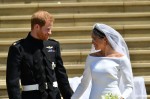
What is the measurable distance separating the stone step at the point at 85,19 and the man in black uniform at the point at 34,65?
13.2 feet

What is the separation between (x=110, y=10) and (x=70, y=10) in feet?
2.37

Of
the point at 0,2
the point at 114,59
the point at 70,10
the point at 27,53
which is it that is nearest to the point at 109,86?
the point at 114,59

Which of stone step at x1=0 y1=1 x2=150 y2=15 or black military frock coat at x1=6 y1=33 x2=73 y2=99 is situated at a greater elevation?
black military frock coat at x1=6 y1=33 x2=73 y2=99

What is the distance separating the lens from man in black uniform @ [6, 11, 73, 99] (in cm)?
344

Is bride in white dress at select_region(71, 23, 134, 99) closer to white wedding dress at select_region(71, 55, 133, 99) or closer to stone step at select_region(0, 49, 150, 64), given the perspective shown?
white wedding dress at select_region(71, 55, 133, 99)

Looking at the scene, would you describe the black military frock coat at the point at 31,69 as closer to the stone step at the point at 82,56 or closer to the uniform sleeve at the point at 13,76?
the uniform sleeve at the point at 13,76

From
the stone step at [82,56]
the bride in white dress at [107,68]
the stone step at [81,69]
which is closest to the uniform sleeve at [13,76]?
the bride in white dress at [107,68]

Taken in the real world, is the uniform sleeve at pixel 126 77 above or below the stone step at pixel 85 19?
above

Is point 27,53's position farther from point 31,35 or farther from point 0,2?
point 0,2

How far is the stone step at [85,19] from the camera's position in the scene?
301 inches

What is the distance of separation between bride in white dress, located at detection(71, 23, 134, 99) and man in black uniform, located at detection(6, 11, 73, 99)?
1.08 feet

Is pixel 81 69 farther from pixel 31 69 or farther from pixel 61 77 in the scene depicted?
pixel 31 69

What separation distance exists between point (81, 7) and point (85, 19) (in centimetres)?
38

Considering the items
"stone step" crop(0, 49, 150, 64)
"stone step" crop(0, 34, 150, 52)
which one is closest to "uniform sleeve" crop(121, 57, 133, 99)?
"stone step" crop(0, 49, 150, 64)
